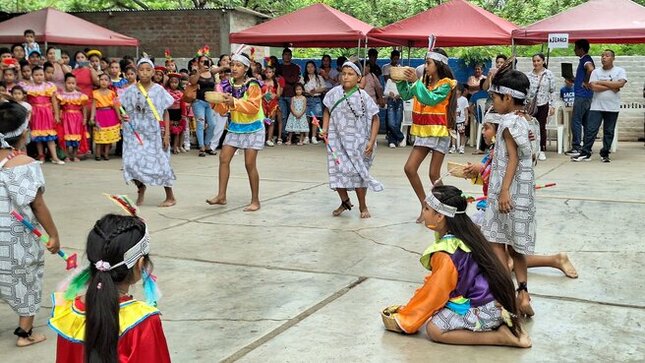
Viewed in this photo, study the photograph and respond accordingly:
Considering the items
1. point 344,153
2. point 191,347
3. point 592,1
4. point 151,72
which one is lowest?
point 191,347

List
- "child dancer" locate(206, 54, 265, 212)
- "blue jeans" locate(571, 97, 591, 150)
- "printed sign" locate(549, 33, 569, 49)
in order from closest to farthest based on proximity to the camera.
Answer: "child dancer" locate(206, 54, 265, 212), "printed sign" locate(549, 33, 569, 49), "blue jeans" locate(571, 97, 591, 150)

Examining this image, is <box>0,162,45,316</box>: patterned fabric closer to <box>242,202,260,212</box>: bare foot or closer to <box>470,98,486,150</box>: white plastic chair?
<box>242,202,260,212</box>: bare foot

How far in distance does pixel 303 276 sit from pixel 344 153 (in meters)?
2.47

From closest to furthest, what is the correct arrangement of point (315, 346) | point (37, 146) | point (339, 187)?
point (315, 346) < point (339, 187) < point (37, 146)

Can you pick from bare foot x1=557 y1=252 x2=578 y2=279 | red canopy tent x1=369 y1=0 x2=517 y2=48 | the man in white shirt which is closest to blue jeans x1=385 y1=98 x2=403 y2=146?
red canopy tent x1=369 y1=0 x2=517 y2=48

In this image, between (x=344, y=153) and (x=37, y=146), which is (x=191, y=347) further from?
(x=37, y=146)

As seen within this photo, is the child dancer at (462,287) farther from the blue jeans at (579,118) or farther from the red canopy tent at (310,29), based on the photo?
the red canopy tent at (310,29)

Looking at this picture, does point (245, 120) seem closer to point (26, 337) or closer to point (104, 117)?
point (26, 337)

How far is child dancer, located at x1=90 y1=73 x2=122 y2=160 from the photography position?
42.6 ft

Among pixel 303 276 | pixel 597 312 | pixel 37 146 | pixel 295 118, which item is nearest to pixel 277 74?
pixel 295 118

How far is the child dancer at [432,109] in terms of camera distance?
7.29m

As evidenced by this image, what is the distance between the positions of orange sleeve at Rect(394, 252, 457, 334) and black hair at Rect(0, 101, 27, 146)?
2.35m

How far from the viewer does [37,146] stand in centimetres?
1254

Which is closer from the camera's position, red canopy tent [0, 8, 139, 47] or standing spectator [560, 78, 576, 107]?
red canopy tent [0, 8, 139, 47]
